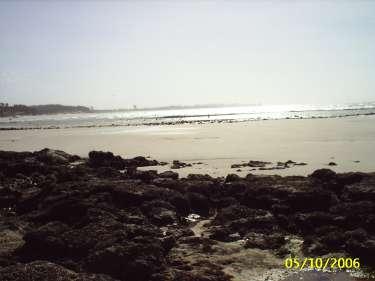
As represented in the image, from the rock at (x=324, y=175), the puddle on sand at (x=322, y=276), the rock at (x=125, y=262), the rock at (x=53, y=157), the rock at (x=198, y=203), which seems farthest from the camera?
the rock at (x=53, y=157)

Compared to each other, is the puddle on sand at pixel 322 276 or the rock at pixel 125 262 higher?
the rock at pixel 125 262

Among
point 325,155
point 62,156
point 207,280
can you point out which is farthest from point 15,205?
point 325,155

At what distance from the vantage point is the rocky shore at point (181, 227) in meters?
7.02

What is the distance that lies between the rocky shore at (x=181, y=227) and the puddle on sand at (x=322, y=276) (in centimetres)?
48

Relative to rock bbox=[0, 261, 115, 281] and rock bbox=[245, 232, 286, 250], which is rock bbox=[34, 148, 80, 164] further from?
rock bbox=[0, 261, 115, 281]

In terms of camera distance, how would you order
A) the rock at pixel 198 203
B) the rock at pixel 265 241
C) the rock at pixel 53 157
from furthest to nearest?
the rock at pixel 53 157 < the rock at pixel 198 203 < the rock at pixel 265 241

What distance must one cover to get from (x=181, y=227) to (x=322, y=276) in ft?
11.7

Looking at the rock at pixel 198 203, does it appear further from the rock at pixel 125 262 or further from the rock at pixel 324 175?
the rock at pixel 125 262

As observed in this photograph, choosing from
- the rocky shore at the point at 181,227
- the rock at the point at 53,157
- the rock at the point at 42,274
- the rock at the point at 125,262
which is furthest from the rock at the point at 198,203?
the rock at the point at 53,157

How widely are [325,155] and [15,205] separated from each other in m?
15.3

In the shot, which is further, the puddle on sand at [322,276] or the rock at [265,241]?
the rock at [265,241]

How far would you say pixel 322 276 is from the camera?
23.3 ft

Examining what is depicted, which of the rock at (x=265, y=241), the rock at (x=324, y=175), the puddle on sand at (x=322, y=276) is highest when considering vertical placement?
the rock at (x=324, y=175)

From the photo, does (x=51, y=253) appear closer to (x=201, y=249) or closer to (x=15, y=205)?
(x=201, y=249)
